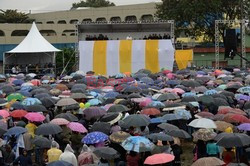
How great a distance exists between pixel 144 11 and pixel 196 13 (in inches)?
694

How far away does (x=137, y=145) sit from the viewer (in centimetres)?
716

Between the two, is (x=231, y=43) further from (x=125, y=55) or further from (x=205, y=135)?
(x=205, y=135)

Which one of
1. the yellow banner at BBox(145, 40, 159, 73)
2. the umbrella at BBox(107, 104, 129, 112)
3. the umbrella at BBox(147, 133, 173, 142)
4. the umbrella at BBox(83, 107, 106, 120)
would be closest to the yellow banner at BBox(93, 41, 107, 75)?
the yellow banner at BBox(145, 40, 159, 73)

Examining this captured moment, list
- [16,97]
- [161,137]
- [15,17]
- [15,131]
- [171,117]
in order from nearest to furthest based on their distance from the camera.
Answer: [161,137], [15,131], [171,117], [16,97], [15,17]

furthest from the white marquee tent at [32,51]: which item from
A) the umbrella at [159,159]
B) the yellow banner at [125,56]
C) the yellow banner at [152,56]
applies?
the umbrella at [159,159]

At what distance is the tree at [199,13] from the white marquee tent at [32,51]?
11.5 m

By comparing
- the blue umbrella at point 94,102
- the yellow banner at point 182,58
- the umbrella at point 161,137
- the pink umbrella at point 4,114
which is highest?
the yellow banner at point 182,58

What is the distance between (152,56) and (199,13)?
1261cm

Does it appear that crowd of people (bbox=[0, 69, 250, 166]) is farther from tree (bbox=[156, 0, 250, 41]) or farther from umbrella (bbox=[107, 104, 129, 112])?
tree (bbox=[156, 0, 250, 41])

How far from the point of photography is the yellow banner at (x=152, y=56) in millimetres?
24484

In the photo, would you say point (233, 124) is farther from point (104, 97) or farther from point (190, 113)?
point (104, 97)

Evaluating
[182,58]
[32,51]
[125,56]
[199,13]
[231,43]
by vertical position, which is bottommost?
[182,58]

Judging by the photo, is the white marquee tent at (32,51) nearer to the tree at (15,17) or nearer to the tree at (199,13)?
the tree at (199,13)

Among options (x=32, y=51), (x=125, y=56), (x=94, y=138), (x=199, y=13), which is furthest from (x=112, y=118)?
(x=199, y=13)
